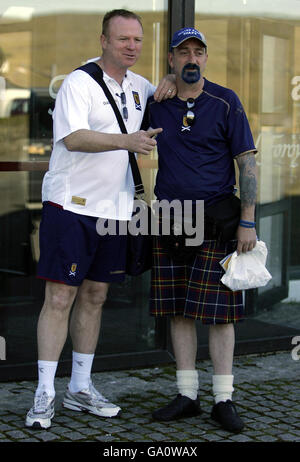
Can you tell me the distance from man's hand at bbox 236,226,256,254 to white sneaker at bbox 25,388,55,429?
1223 millimetres

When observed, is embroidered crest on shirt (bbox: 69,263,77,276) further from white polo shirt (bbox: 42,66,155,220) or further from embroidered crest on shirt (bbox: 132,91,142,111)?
embroidered crest on shirt (bbox: 132,91,142,111)

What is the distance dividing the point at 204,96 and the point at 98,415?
1.74m

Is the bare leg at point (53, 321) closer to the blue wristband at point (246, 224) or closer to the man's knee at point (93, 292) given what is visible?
the man's knee at point (93, 292)

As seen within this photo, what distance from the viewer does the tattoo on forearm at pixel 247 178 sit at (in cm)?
447

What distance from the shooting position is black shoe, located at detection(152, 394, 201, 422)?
15.1 ft

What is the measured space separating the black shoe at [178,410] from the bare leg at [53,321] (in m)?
0.62

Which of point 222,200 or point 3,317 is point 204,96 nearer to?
point 222,200

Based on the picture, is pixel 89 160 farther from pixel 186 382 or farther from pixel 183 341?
pixel 186 382

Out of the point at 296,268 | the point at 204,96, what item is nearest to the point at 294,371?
the point at 296,268

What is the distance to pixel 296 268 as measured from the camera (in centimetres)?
633

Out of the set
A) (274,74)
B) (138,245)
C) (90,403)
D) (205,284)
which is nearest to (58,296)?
(138,245)

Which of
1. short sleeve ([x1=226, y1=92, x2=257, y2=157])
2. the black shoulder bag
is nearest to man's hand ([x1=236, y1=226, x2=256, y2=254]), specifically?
short sleeve ([x1=226, y1=92, x2=257, y2=157])

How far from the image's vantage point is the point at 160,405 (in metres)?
4.93

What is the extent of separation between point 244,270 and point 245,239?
0.16 meters
